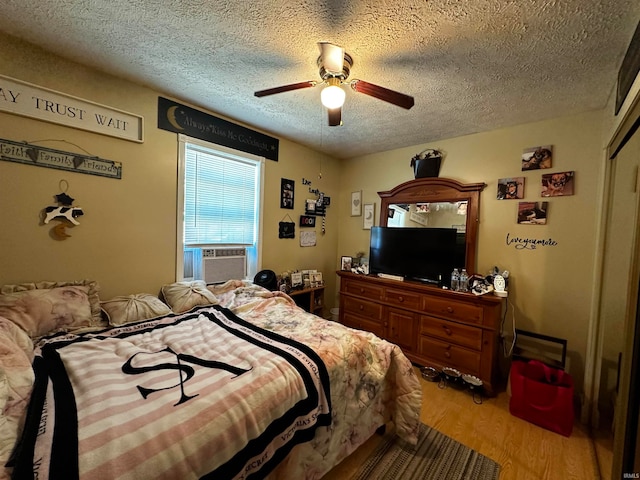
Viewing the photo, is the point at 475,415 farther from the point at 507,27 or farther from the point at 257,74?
→ the point at 257,74

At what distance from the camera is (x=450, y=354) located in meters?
2.46

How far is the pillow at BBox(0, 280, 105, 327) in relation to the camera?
1.61 m

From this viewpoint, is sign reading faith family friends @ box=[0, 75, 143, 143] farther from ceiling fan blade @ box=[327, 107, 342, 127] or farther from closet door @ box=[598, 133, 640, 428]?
closet door @ box=[598, 133, 640, 428]

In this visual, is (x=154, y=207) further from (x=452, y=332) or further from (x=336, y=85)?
(x=452, y=332)

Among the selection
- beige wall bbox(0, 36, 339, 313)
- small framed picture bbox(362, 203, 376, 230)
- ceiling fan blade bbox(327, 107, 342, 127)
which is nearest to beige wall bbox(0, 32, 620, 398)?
beige wall bbox(0, 36, 339, 313)

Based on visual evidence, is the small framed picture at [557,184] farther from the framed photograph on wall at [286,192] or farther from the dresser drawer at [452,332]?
the framed photograph on wall at [286,192]

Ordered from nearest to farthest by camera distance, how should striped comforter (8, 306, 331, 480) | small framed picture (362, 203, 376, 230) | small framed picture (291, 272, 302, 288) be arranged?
striped comforter (8, 306, 331, 480)
small framed picture (291, 272, 302, 288)
small framed picture (362, 203, 376, 230)

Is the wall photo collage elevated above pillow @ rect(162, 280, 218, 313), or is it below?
above

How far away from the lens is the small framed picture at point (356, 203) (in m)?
3.70

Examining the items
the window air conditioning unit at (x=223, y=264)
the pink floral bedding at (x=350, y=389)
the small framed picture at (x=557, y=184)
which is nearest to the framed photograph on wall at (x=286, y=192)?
the window air conditioning unit at (x=223, y=264)

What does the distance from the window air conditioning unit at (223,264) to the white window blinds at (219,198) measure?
0.32 feet

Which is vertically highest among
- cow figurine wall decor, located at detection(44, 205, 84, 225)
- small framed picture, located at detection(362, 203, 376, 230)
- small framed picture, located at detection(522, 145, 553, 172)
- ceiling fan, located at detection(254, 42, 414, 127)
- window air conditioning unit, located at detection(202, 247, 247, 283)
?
ceiling fan, located at detection(254, 42, 414, 127)

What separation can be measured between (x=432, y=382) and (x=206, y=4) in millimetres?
3247

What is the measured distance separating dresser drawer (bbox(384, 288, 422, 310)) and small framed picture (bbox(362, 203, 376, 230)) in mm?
1033
